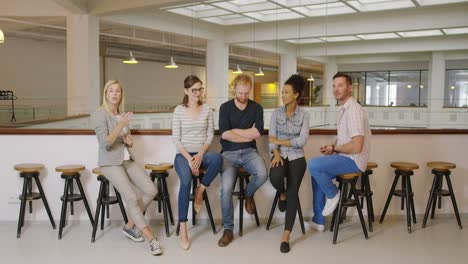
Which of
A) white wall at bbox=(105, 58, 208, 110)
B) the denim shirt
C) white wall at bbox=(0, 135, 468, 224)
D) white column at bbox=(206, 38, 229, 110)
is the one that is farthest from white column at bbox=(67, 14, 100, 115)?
white wall at bbox=(105, 58, 208, 110)

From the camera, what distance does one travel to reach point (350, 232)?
359 centimetres

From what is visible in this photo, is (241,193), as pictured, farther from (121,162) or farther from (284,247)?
(121,162)

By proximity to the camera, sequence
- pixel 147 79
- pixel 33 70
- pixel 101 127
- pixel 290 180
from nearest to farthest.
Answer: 1. pixel 101 127
2. pixel 290 180
3. pixel 33 70
4. pixel 147 79

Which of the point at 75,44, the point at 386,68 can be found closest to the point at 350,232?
the point at 75,44

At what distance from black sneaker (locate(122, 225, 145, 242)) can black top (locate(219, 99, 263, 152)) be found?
0.97 metres

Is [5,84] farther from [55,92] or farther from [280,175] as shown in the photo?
[280,175]

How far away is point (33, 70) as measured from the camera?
1244cm

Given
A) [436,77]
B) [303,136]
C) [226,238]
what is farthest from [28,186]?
[436,77]

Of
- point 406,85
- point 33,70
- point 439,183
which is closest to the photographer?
point 439,183

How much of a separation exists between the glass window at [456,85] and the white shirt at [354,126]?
8432 mm

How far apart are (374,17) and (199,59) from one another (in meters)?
4.45

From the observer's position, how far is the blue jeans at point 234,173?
3330mm

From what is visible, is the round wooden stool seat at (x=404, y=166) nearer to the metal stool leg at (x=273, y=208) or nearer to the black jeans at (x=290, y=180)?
the black jeans at (x=290, y=180)

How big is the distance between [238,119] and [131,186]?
0.99 m
